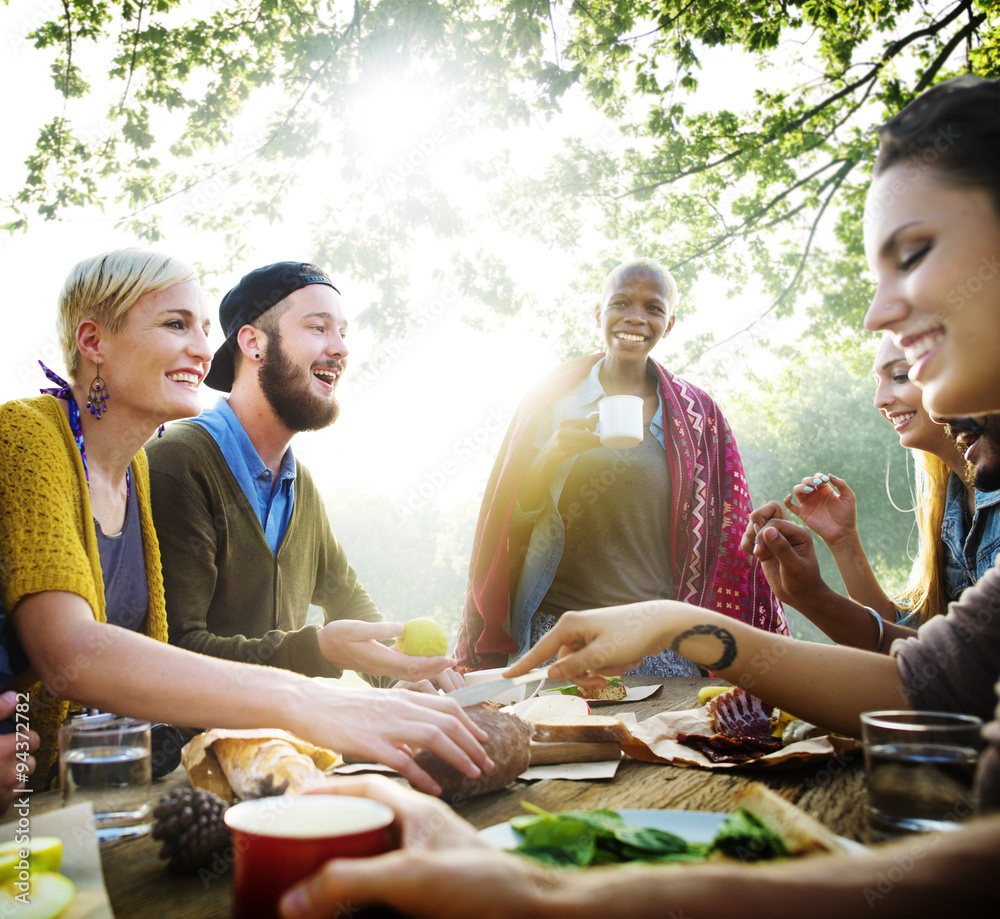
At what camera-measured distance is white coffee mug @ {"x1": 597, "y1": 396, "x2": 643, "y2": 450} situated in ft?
10.9

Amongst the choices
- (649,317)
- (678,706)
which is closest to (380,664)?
(678,706)

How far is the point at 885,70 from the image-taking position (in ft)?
25.7

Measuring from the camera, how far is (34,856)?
917mm

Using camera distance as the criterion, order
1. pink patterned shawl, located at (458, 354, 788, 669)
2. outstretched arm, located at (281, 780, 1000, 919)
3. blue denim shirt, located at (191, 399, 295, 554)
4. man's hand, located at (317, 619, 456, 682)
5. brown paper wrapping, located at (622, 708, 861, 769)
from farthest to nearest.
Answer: pink patterned shawl, located at (458, 354, 788, 669), blue denim shirt, located at (191, 399, 295, 554), man's hand, located at (317, 619, 456, 682), brown paper wrapping, located at (622, 708, 861, 769), outstretched arm, located at (281, 780, 1000, 919)

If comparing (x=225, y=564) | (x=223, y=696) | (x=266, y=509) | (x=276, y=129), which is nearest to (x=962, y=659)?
(x=223, y=696)

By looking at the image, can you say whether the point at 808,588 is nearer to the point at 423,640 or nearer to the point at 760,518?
the point at 760,518

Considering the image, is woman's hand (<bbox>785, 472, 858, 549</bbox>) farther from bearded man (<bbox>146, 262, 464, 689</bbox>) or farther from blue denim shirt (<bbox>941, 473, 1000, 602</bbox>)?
bearded man (<bbox>146, 262, 464, 689</bbox>)

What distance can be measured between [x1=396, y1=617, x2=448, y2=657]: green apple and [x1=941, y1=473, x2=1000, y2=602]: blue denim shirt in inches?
77.9

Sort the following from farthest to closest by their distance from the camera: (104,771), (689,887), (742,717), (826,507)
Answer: (826,507)
(742,717)
(104,771)
(689,887)

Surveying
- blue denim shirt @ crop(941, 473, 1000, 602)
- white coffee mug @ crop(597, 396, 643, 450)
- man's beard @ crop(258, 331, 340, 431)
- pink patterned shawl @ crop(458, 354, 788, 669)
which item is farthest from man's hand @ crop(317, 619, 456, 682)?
blue denim shirt @ crop(941, 473, 1000, 602)

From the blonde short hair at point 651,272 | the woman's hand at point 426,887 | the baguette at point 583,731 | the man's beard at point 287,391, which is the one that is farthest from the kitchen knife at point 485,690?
the blonde short hair at point 651,272

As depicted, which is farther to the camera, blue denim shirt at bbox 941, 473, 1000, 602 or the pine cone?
blue denim shirt at bbox 941, 473, 1000, 602

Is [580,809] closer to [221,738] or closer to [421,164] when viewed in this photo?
[221,738]

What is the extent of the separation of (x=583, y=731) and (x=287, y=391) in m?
2.31
